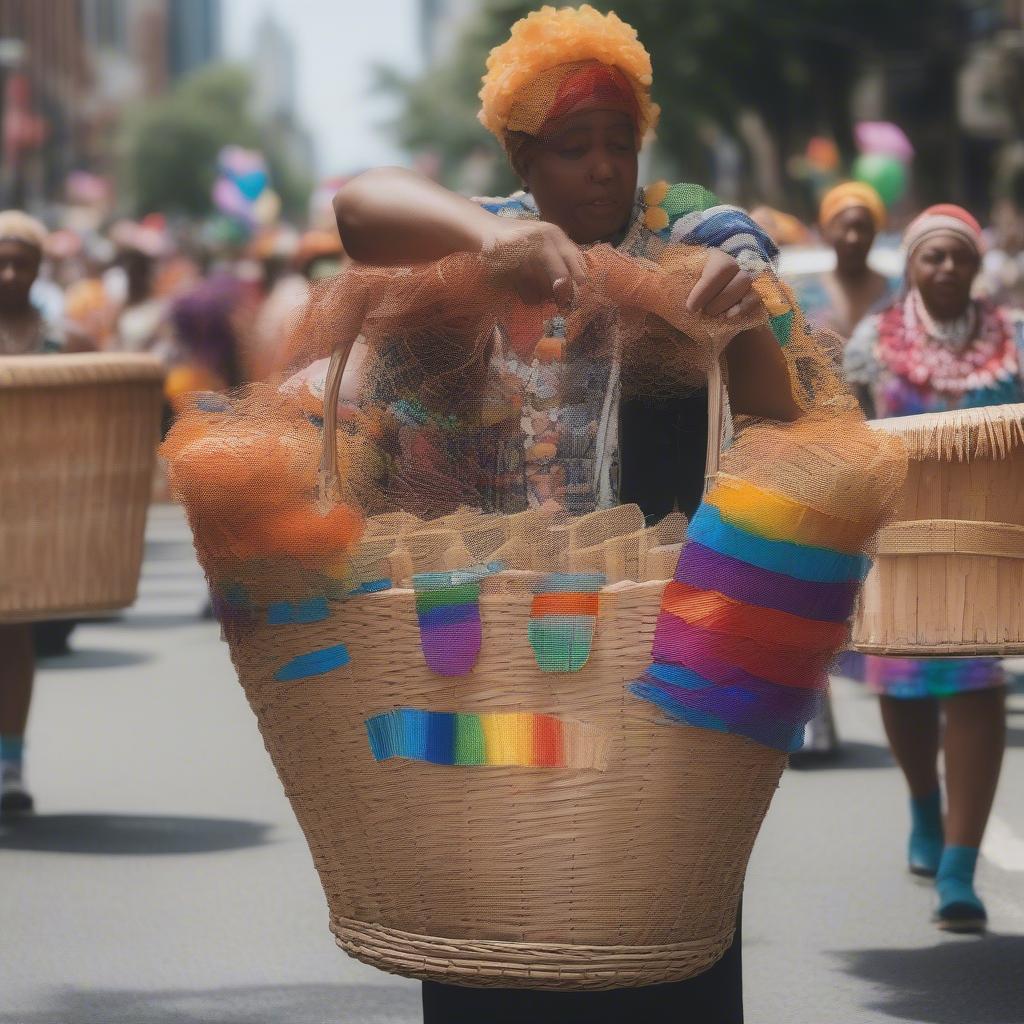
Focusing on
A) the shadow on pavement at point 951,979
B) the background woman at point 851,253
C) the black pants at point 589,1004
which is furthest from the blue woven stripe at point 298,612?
the background woman at point 851,253

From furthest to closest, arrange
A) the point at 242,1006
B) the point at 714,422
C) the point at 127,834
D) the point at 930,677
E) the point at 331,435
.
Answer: the point at 127,834 < the point at 930,677 < the point at 242,1006 < the point at 331,435 < the point at 714,422

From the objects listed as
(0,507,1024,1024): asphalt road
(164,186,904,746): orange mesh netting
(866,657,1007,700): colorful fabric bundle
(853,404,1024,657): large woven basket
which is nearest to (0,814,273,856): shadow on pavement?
(0,507,1024,1024): asphalt road

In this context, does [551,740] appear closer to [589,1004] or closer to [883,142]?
[589,1004]

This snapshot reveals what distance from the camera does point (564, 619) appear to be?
2971 millimetres

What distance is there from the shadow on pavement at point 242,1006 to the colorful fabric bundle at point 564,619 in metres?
2.22

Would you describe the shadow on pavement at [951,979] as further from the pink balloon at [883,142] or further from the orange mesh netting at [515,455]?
the pink balloon at [883,142]

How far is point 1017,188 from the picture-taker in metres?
41.0

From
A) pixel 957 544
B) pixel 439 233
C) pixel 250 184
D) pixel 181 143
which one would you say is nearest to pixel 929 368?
pixel 957 544

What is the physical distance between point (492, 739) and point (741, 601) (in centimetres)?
36

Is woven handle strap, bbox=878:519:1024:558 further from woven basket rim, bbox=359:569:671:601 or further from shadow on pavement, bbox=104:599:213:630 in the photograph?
shadow on pavement, bbox=104:599:213:630

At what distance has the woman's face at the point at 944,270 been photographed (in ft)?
21.2

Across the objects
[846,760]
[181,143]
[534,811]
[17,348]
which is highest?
[181,143]

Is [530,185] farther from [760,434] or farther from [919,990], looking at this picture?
[919,990]

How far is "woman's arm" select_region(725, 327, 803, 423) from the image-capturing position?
128 inches
